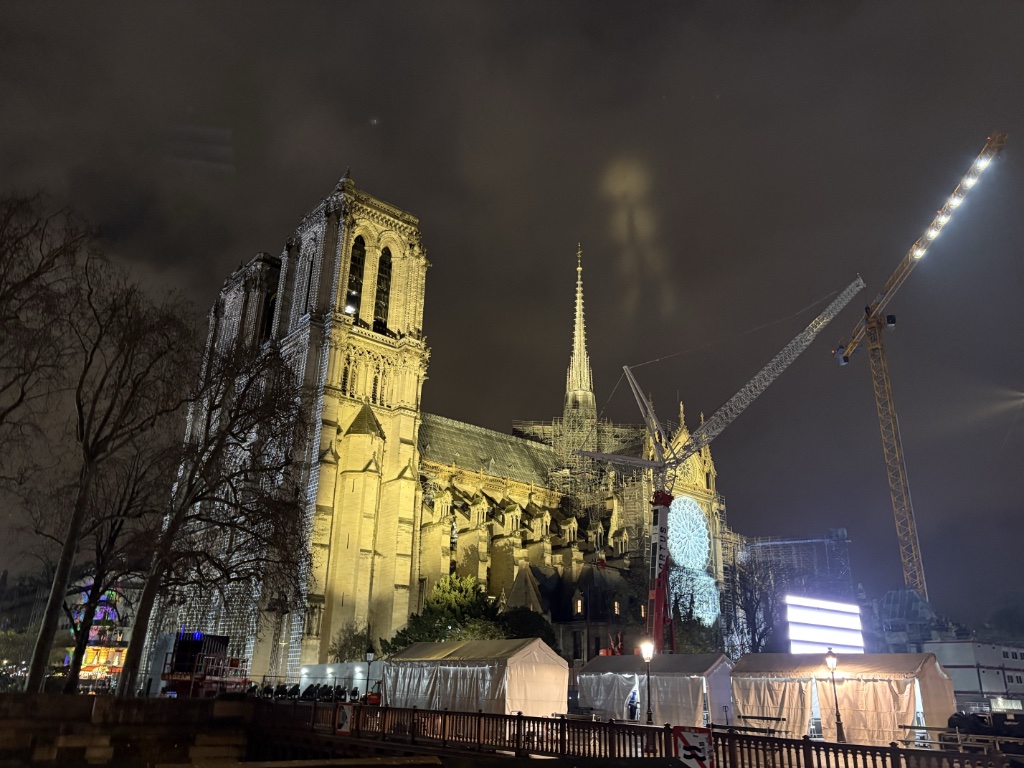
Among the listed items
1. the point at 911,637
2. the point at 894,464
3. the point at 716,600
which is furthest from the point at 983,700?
the point at 894,464

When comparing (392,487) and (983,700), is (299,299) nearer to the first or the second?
(392,487)

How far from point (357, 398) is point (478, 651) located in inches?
1300

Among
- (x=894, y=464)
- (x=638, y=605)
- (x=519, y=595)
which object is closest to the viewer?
(x=519, y=595)

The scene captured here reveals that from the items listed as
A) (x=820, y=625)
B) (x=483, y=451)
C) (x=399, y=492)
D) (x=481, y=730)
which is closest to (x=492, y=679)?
(x=481, y=730)

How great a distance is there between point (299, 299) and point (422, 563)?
2481cm

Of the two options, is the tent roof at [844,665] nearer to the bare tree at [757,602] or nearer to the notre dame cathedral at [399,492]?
the notre dame cathedral at [399,492]

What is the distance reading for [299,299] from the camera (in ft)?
213

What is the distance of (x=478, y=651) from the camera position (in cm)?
3095

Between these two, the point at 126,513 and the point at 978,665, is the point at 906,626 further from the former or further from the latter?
the point at 126,513

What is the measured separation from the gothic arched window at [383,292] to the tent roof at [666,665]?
39.4 metres

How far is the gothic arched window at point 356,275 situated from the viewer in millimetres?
64688

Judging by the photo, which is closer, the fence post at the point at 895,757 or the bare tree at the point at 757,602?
the fence post at the point at 895,757

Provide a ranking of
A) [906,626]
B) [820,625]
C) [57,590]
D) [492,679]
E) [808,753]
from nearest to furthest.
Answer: [808,753] < [57,590] < [492,679] < [820,625] < [906,626]

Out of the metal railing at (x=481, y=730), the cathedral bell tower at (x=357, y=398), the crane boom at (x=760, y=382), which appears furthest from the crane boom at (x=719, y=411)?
the metal railing at (x=481, y=730)
